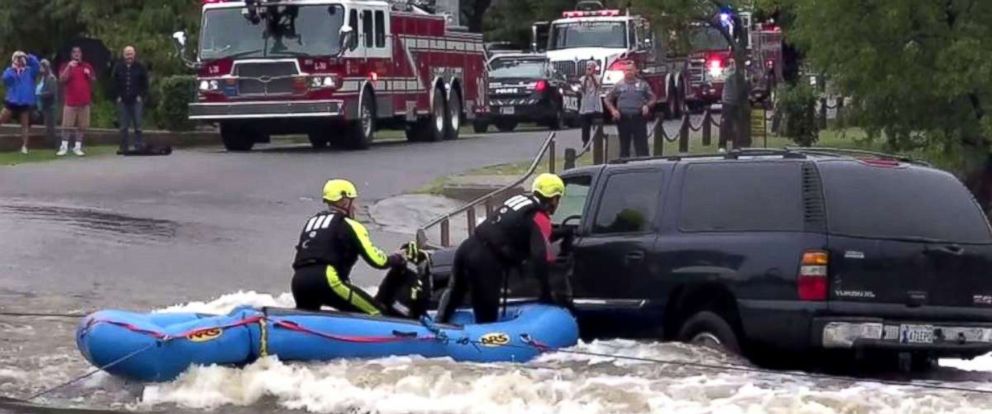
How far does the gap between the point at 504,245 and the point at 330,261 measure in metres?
1.19

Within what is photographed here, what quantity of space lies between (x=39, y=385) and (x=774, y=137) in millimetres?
23114

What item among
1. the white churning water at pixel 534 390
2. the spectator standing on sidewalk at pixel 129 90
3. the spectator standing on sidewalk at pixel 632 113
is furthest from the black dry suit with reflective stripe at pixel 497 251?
the spectator standing on sidewalk at pixel 129 90

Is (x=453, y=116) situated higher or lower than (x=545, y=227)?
lower

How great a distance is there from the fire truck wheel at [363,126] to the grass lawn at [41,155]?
3.83m

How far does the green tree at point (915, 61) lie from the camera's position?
20.4 metres

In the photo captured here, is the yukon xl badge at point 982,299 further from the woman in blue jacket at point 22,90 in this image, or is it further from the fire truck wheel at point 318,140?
the fire truck wheel at point 318,140

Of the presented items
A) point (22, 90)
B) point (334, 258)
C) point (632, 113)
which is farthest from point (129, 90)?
point (334, 258)

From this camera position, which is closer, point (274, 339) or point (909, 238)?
point (909, 238)

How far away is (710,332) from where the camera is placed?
12320 millimetres

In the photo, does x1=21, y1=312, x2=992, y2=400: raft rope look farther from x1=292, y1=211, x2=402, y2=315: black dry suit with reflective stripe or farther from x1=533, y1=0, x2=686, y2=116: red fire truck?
x1=533, y1=0, x2=686, y2=116: red fire truck

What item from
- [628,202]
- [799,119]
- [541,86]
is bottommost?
[541,86]

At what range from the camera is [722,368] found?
12.0 metres

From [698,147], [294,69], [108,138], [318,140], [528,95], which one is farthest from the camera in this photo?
[528,95]

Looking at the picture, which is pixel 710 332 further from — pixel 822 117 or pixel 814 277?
pixel 822 117
